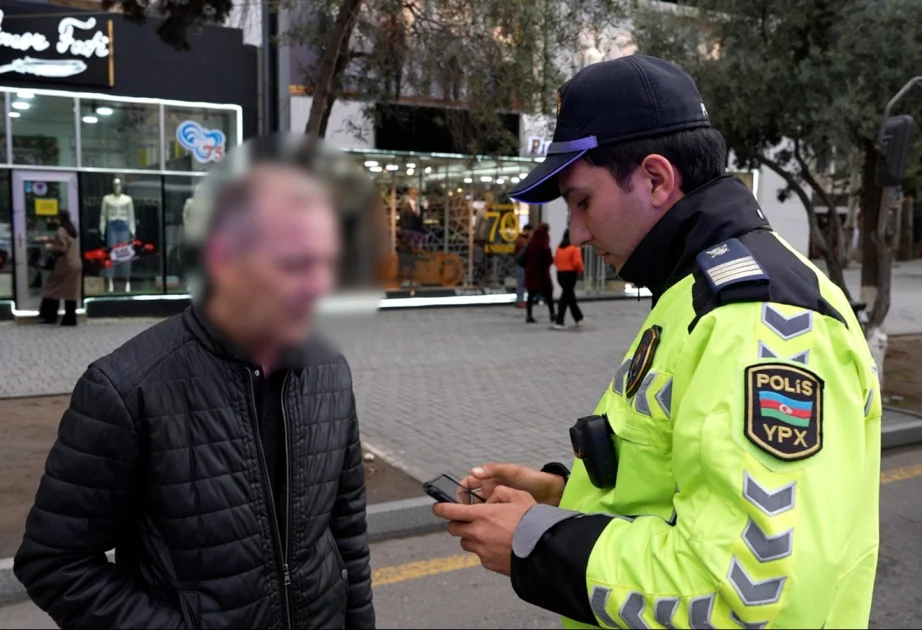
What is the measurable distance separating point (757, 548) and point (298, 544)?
42.2 inches

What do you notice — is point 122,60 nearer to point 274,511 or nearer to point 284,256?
point 274,511

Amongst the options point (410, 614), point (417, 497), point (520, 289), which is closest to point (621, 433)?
point (410, 614)

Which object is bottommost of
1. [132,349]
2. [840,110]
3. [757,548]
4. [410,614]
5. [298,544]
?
[410,614]

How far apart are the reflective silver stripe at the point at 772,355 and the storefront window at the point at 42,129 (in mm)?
14820

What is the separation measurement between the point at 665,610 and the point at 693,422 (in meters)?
0.28

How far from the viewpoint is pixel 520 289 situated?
57.7ft

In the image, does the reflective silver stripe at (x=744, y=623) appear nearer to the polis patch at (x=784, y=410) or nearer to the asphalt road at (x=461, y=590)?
the polis patch at (x=784, y=410)

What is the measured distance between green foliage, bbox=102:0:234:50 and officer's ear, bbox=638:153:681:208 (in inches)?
204

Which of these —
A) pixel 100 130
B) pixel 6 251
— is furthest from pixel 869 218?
pixel 6 251

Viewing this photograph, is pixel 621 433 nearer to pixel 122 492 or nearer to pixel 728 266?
pixel 728 266

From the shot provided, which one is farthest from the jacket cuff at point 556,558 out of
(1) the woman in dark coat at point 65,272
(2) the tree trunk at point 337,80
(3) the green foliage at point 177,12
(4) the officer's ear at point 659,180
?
(1) the woman in dark coat at point 65,272

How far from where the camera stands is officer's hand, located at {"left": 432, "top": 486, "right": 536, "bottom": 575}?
143 cm

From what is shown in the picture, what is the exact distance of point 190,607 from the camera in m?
1.73

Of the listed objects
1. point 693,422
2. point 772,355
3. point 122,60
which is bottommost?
point 693,422
